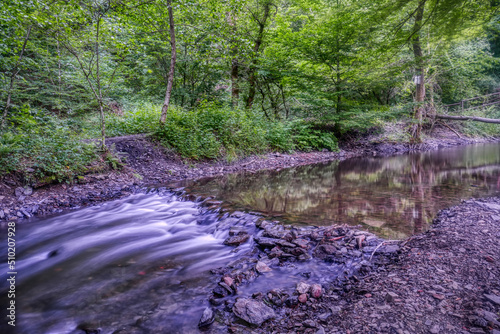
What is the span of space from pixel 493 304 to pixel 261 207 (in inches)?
141

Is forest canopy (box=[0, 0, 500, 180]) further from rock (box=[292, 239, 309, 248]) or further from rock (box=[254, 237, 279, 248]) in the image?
rock (box=[254, 237, 279, 248])

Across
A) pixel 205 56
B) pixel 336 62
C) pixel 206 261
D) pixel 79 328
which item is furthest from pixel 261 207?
pixel 336 62

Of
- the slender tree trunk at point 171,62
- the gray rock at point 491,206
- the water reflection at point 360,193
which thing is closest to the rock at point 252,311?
the water reflection at point 360,193

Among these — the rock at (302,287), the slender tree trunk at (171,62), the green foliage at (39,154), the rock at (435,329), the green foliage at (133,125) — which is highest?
the slender tree trunk at (171,62)

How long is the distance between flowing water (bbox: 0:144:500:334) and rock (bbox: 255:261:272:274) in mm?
149

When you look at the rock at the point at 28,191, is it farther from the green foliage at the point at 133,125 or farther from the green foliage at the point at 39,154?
the green foliage at the point at 133,125

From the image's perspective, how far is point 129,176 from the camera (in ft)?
22.8

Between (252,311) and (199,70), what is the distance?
10.9 metres

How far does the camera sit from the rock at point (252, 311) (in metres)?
2.05

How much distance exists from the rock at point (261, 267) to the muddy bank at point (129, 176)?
4383mm

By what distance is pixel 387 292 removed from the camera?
2137 millimetres

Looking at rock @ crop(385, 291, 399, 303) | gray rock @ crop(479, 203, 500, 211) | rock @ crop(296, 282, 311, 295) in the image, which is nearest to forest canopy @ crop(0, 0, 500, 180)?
gray rock @ crop(479, 203, 500, 211)

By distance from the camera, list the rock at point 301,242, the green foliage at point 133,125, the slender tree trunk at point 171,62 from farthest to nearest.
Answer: the green foliage at point 133,125 < the slender tree trunk at point 171,62 < the rock at point 301,242

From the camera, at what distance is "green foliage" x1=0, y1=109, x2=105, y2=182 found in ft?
16.7
